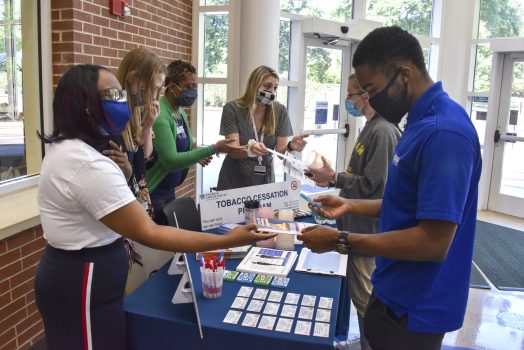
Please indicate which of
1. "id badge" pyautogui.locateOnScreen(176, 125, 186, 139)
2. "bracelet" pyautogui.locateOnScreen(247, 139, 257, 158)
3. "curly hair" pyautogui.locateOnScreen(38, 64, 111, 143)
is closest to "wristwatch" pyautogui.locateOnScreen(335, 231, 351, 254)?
"curly hair" pyautogui.locateOnScreen(38, 64, 111, 143)

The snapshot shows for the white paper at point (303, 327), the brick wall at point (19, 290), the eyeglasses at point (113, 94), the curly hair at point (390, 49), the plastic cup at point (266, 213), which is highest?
the curly hair at point (390, 49)

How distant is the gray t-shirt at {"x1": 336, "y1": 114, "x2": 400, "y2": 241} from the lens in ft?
7.19

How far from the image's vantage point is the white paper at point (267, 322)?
144cm

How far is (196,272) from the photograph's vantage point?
187 cm

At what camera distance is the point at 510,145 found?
6242 mm

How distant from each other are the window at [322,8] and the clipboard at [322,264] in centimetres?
392

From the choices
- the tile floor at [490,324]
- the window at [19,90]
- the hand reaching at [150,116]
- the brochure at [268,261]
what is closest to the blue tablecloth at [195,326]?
the brochure at [268,261]

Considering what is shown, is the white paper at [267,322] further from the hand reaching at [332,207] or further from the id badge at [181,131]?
the id badge at [181,131]

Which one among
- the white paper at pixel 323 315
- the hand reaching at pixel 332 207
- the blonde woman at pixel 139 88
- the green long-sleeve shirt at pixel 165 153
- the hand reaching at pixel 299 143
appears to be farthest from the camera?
the hand reaching at pixel 299 143

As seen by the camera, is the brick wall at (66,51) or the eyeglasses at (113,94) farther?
the brick wall at (66,51)

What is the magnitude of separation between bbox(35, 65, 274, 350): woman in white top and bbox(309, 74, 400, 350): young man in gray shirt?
1045mm

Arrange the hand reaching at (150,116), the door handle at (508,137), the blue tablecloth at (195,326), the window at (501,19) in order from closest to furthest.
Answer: the blue tablecloth at (195,326) < the hand reaching at (150,116) < the window at (501,19) < the door handle at (508,137)

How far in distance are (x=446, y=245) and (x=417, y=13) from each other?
19.8 feet

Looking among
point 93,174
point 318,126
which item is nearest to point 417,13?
point 318,126
